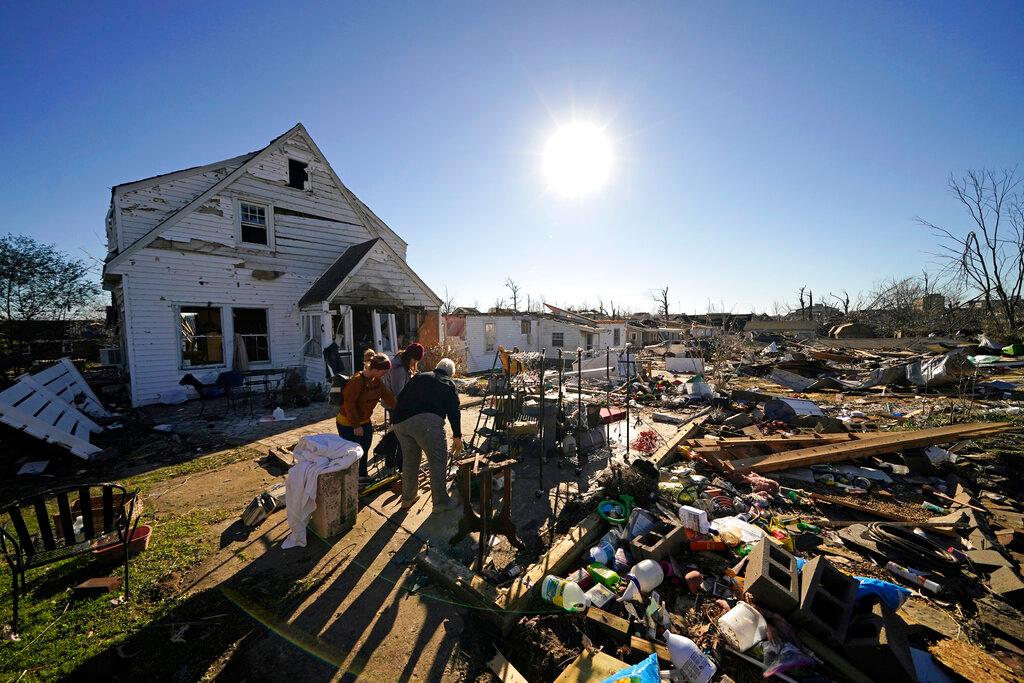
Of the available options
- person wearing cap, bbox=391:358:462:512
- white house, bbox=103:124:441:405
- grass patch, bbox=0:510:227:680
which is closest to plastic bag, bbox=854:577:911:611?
person wearing cap, bbox=391:358:462:512

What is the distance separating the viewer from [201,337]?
11.4 meters

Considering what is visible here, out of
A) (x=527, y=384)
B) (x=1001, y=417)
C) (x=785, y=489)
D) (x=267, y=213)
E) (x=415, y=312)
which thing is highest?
(x=267, y=213)

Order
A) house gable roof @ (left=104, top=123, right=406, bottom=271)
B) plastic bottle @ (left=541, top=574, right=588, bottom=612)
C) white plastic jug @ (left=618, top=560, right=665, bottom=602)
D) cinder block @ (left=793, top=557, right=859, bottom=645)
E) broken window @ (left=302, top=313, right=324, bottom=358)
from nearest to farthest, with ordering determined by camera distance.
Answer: cinder block @ (left=793, top=557, right=859, bottom=645) < plastic bottle @ (left=541, top=574, right=588, bottom=612) < white plastic jug @ (left=618, top=560, right=665, bottom=602) < house gable roof @ (left=104, top=123, right=406, bottom=271) < broken window @ (left=302, top=313, right=324, bottom=358)

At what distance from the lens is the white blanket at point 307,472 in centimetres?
412

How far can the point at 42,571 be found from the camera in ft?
12.1

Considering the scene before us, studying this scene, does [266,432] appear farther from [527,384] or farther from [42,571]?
[527,384]

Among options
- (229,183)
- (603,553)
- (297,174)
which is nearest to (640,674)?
(603,553)

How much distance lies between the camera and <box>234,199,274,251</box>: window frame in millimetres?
11723

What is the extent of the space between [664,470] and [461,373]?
36.3ft

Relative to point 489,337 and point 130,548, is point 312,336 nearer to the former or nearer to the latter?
point 130,548

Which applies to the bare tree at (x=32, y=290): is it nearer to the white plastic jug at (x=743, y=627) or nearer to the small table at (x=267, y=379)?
the small table at (x=267, y=379)

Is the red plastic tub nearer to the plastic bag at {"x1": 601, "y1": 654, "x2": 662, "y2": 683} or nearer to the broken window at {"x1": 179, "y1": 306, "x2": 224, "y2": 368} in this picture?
the plastic bag at {"x1": 601, "y1": 654, "x2": 662, "y2": 683}

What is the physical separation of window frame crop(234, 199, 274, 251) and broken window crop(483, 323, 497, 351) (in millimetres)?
11573

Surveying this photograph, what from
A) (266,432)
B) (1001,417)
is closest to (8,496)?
(266,432)
